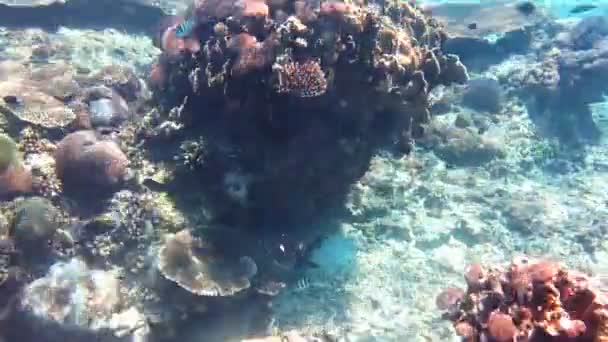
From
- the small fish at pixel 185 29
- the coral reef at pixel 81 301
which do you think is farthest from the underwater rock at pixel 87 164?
the small fish at pixel 185 29

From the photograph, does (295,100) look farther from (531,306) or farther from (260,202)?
(531,306)

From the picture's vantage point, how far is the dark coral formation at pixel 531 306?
3.43 metres

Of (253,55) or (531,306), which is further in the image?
(253,55)

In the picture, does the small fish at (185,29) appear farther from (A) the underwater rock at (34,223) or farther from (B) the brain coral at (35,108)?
(A) the underwater rock at (34,223)

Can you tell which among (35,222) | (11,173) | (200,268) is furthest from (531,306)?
(11,173)

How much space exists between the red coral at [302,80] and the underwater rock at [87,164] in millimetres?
2698

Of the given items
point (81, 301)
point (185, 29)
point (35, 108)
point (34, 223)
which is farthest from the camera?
point (185, 29)

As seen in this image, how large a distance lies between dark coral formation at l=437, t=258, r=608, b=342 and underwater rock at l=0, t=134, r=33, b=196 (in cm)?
569

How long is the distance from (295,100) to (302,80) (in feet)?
1.01

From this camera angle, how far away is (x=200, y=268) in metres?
6.39

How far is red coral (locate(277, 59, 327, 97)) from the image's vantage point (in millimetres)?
6699

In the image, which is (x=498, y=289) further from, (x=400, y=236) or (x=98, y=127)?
(x=98, y=127)

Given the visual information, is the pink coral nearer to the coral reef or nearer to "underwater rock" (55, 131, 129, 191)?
"underwater rock" (55, 131, 129, 191)

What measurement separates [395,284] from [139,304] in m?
3.83
